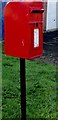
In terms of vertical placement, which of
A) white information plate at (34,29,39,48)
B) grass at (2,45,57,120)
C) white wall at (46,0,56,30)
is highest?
white information plate at (34,29,39,48)

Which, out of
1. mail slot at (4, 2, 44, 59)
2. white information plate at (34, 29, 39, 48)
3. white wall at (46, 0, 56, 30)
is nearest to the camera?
mail slot at (4, 2, 44, 59)

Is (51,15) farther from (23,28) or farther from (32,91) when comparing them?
(23,28)

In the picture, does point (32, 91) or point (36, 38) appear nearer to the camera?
point (36, 38)

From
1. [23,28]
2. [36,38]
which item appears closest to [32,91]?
[36,38]

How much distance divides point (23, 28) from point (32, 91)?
246 cm

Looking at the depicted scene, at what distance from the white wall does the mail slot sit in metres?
11.9

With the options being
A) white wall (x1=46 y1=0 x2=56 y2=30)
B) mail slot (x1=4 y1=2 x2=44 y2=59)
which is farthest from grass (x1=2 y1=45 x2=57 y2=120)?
white wall (x1=46 y1=0 x2=56 y2=30)

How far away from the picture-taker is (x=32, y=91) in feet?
17.3

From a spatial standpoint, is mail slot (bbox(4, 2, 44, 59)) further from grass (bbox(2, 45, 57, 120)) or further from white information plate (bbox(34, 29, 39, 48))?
grass (bbox(2, 45, 57, 120))

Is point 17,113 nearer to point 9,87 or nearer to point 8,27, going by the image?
point 9,87

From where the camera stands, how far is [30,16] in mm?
2939

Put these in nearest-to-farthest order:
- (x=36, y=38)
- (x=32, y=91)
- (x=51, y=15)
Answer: (x=36, y=38) → (x=32, y=91) → (x=51, y=15)

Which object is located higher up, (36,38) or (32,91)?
(36,38)

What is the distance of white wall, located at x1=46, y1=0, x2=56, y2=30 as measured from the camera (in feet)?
49.6
